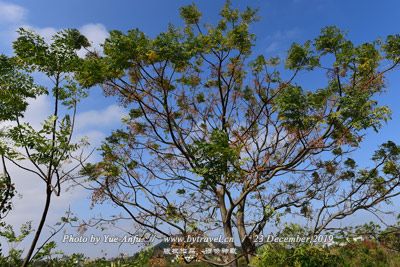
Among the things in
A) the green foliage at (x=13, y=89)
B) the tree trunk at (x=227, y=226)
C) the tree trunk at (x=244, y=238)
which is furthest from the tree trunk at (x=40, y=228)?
the tree trunk at (x=244, y=238)

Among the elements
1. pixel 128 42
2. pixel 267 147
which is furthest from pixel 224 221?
pixel 128 42

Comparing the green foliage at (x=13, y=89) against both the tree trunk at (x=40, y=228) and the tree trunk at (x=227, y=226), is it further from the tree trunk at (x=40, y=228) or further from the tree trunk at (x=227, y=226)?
the tree trunk at (x=227, y=226)

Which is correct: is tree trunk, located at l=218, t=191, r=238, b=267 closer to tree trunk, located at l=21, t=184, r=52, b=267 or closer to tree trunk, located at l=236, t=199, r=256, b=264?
tree trunk, located at l=236, t=199, r=256, b=264

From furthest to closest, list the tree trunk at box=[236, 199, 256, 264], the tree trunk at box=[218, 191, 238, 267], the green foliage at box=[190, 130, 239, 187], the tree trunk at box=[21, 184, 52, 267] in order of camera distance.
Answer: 1. the tree trunk at box=[236, 199, 256, 264]
2. the tree trunk at box=[218, 191, 238, 267]
3. the green foliage at box=[190, 130, 239, 187]
4. the tree trunk at box=[21, 184, 52, 267]

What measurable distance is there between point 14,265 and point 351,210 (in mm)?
9238

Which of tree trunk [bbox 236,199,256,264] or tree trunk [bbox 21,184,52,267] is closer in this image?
tree trunk [bbox 21,184,52,267]

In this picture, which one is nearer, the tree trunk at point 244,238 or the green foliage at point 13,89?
the green foliage at point 13,89

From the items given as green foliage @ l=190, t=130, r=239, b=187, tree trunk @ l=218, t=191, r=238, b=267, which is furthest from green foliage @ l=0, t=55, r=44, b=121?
tree trunk @ l=218, t=191, r=238, b=267

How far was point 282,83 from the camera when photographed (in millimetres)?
11586

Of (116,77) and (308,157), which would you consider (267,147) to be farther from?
(116,77)

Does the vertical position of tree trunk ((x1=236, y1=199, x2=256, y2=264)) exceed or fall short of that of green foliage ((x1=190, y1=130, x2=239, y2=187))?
it falls short

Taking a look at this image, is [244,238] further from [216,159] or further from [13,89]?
[13,89]

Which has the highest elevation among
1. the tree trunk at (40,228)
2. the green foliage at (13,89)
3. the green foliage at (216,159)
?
the green foliage at (13,89)

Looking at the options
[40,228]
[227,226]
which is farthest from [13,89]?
[227,226]
